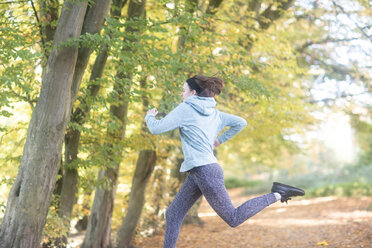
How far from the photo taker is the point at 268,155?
1806 centimetres

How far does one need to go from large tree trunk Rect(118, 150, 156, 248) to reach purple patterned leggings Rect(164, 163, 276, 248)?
6.09 m

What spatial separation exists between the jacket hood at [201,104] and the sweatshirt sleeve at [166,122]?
116mm

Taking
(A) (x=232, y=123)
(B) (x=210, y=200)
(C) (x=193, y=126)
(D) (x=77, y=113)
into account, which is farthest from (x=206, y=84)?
(D) (x=77, y=113)

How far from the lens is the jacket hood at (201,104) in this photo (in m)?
3.41

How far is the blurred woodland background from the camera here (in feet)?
15.4

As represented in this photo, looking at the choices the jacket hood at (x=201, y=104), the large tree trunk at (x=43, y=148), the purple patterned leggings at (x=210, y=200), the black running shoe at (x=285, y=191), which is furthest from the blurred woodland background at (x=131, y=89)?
the black running shoe at (x=285, y=191)

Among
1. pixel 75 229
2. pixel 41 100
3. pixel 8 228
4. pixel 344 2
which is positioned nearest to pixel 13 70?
pixel 41 100

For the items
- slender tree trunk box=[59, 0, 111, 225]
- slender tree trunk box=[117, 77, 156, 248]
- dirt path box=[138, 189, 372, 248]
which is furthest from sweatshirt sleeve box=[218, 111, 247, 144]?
slender tree trunk box=[117, 77, 156, 248]

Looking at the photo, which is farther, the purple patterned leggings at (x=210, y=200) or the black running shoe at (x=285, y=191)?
the black running shoe at (x=285, y=191)

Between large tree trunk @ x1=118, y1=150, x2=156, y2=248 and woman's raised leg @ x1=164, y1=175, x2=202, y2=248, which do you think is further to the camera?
large tree trunk @ x1=118, y1=150, x2=156, y2=248

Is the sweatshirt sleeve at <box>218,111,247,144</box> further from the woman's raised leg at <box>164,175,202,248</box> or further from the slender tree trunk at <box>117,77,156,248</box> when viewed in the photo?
the slender tree trunk at <box>117,77,156,248</box>

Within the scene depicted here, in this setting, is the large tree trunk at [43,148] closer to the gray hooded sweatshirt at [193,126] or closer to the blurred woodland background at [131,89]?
the blurred woodland background at [131,89]

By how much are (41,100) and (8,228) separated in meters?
1.59

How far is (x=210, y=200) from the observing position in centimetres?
342
